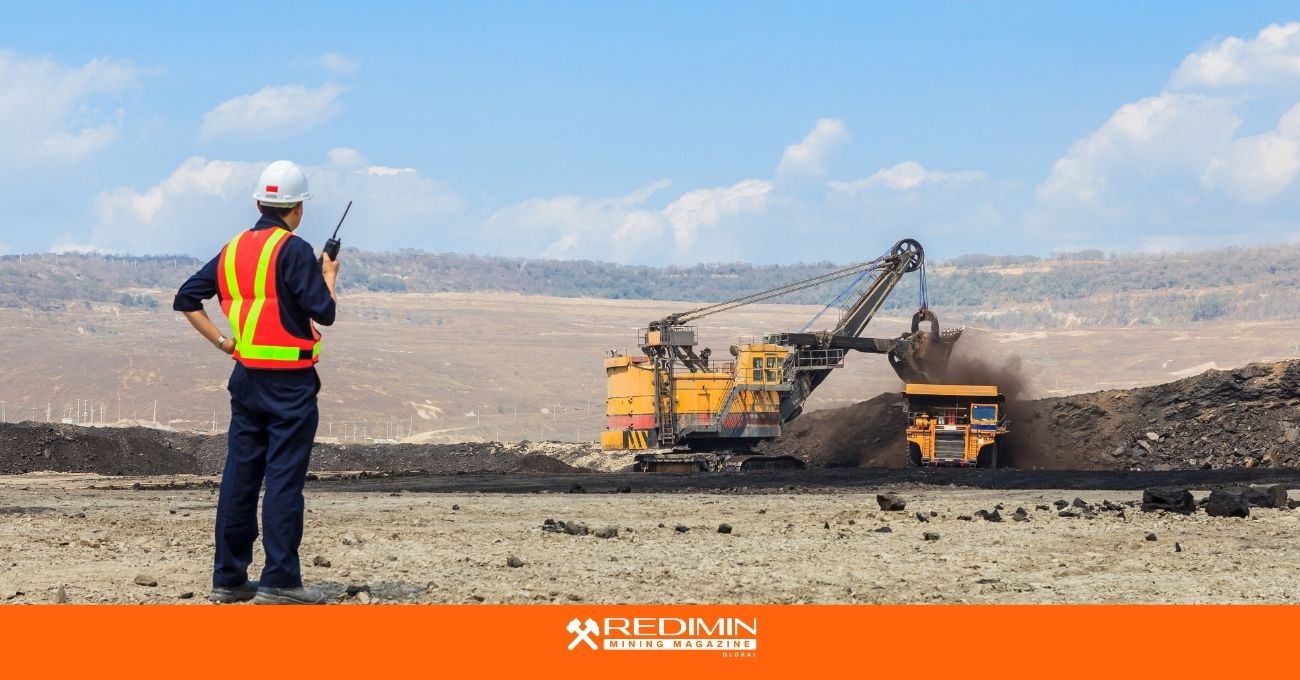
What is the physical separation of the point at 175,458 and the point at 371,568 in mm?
48047

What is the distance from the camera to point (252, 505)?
392 inches

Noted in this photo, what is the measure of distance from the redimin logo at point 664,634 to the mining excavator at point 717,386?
4381 cm

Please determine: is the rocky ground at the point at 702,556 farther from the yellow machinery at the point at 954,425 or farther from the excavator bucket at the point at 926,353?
the excavator bucket at the point at 926,353

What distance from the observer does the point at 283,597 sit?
31.5 feet

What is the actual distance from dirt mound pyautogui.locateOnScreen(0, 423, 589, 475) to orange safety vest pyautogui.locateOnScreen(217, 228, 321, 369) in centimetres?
3718

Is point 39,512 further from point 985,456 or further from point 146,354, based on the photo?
point 146,354

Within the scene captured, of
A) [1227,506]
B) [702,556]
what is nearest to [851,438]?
[1227,506]

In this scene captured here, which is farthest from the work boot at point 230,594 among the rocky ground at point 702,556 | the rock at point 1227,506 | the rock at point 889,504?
the rock at point 1227,506

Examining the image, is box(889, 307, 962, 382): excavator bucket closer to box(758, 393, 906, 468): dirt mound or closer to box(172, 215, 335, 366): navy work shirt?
box(758, 393, 906, 468): dirt mound

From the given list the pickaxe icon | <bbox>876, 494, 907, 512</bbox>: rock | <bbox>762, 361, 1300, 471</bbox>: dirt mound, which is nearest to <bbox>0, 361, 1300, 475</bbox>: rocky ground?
<bbox>762, 361, 1300, 471</bbox>: dirt mound

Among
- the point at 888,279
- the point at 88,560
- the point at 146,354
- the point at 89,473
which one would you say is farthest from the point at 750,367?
the point at 146,354

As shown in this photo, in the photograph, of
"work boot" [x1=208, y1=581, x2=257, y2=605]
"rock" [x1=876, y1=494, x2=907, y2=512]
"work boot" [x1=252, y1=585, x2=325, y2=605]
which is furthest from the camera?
"rock" [x1=876, y1=494, x2=907, y2=512]

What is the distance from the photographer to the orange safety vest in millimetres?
9430

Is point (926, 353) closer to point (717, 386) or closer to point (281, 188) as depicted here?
point (717, 386)
